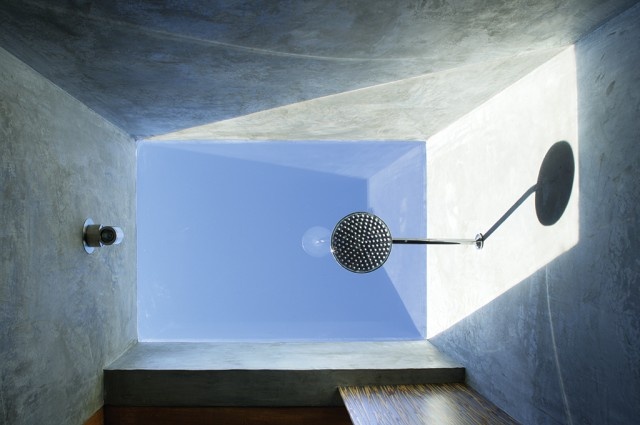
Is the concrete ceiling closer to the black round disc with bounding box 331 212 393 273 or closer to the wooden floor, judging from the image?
the black round disc with bounding box 331 212 393 273

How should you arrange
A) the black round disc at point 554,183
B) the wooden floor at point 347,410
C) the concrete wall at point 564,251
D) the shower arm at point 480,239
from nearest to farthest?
1. the concrete wall at point 564,251
2. the black round disc at point 554,183
3. the shower arm at point 480,239
4. the wooden floor at point 347,410

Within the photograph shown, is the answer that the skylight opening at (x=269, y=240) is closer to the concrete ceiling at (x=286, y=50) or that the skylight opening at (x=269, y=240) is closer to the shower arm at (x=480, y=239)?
the concrete ceiling at (x=286, y=50)

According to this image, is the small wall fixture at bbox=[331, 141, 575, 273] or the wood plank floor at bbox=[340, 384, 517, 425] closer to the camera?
the small wall fixture at bbox=[331, 141, 575, 273]

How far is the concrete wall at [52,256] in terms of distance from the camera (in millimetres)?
1771

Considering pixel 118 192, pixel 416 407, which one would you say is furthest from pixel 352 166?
pixel 416 407

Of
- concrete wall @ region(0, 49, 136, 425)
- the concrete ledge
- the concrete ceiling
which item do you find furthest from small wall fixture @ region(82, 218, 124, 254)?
the concrete ledge

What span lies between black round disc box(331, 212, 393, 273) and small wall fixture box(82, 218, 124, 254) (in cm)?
125

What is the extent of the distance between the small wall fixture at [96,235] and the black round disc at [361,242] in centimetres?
125

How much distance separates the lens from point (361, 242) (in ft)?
6.79

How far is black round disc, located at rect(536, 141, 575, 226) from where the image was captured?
1746 mm

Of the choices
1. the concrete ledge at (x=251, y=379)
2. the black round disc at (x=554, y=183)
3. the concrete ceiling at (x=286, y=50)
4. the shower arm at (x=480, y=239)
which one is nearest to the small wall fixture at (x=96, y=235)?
the concrete ceiling at (x=286, y=50)

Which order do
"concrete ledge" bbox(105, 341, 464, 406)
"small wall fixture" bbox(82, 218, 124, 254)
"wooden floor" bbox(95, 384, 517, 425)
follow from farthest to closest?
"concrete ledge" bbox(105, 341, 464, 406), "small wall fixture" bbox(82, 218, 124, 254), "wooden floor" bbox(95, 384, 517, 425)

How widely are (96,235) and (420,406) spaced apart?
196cm

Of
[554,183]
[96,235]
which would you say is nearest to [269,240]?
[96,235]
